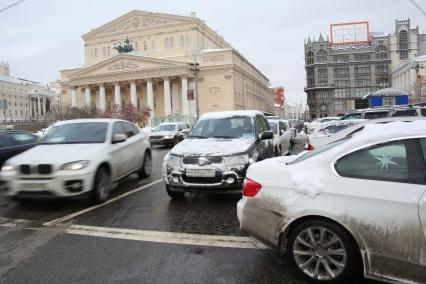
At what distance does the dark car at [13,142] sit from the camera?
1058 cm

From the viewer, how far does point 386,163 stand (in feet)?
11.6

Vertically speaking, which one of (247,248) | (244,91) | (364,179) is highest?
(244,91)

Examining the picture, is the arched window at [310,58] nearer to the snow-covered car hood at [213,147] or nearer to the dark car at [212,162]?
the dark car at [212,162]

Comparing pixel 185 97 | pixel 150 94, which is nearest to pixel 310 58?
pixel 185 97

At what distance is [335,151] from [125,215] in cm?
398

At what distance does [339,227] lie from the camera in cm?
358

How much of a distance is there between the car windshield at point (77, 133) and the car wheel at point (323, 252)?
5.33 metres

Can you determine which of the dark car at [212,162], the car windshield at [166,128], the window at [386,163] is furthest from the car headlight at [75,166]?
the car windshield at [166,128]

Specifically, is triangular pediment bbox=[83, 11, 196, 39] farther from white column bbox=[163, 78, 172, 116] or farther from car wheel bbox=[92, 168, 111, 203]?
car wheel bbox=[92, 168, 111, 203]

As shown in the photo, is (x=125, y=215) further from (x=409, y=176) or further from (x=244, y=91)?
(x=244, y=91)

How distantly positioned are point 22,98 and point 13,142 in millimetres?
120405

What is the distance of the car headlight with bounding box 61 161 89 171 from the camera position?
22.2 feet

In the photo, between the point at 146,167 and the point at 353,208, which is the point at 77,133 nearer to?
the point at 146,167

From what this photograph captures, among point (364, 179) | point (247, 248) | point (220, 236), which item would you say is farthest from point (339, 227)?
point (220, 236)
